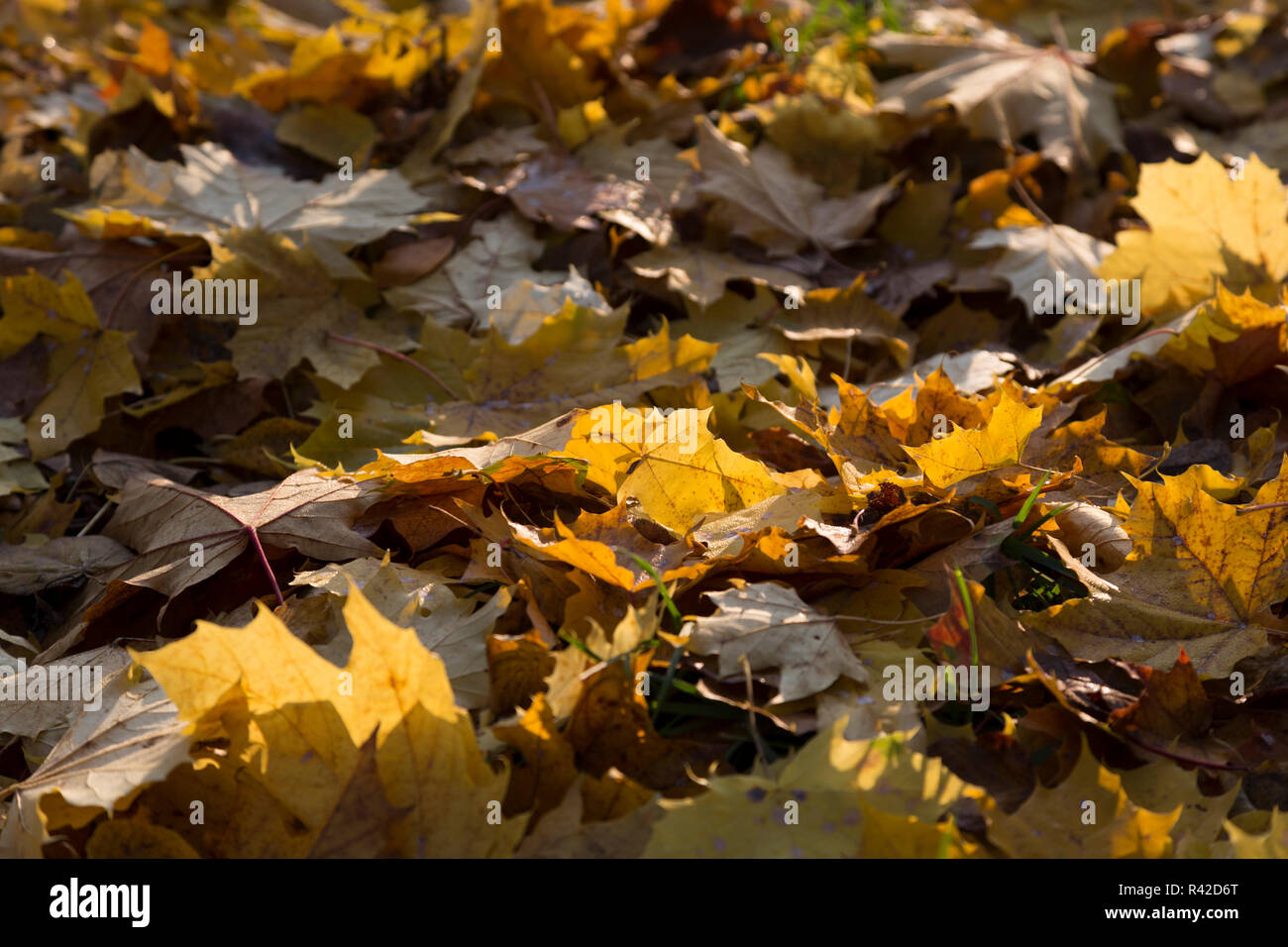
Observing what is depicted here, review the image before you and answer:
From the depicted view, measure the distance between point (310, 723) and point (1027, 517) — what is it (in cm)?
83

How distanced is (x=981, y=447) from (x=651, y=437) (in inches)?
15.6

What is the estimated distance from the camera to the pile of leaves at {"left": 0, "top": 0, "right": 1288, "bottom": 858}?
3.09ft

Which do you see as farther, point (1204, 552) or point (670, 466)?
point (670, 466)

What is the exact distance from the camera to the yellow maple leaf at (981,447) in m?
1.16

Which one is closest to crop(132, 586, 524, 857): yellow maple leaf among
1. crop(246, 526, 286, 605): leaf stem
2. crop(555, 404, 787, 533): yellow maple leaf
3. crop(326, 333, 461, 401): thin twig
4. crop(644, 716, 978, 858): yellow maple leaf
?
crop(644, 716, 978, 858): yellow maple leaf

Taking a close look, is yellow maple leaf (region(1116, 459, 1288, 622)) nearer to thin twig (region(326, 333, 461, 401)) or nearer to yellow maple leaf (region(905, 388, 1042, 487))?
yellow maple leaf (region(905, 388, 1042, 487))

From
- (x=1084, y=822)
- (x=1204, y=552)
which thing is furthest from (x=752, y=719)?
(x=1204, y=552)

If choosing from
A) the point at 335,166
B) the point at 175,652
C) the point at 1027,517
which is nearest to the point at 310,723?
the point at 175,652

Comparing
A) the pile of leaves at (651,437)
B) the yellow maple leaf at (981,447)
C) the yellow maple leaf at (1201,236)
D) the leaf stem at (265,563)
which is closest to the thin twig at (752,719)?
the pile of leaves at (651,437)

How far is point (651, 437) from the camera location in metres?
1.25

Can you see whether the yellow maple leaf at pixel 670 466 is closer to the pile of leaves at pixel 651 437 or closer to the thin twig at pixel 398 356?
the pile of leaves at pixel 651 437

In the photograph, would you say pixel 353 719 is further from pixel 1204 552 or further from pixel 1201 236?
pixel 1201 236

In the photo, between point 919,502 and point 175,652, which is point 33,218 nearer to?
point 175,652
